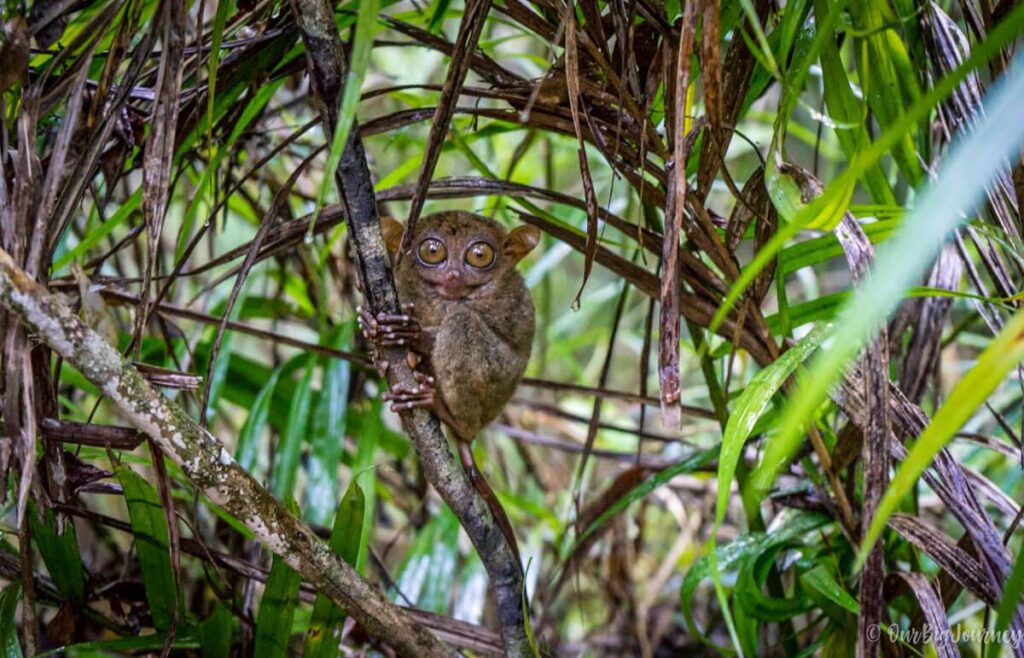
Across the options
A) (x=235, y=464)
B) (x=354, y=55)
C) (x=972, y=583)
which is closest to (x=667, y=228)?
(x=354, y=55)

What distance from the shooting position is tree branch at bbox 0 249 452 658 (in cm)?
147

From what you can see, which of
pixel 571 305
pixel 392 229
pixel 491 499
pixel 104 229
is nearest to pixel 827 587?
pixel 491 499

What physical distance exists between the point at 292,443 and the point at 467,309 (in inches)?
27.7

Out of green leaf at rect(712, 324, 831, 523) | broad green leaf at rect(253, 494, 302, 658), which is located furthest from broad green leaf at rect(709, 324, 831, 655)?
broad green leaf at rect(253, 494, 302, 658)

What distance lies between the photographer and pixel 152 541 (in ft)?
7.31

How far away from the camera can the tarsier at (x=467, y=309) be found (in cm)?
281

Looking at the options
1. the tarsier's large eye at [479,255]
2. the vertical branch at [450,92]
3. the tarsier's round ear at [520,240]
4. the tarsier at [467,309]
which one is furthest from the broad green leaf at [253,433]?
the vertical branch at [450,92]

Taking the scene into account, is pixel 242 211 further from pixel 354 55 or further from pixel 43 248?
pixel 354 55

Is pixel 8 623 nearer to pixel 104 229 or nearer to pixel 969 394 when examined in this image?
pixel 104 229

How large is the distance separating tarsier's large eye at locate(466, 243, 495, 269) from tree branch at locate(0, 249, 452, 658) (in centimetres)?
135

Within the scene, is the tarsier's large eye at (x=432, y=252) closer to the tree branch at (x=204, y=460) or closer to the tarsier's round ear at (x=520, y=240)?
the tarsier's round ear at (x=520, y=240)

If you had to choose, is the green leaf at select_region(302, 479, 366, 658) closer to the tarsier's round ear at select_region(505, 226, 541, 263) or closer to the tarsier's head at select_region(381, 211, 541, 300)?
the tarsier's head at select_region(381, 211, 541, 300)

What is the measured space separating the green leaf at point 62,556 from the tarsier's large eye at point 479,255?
4.71 ft

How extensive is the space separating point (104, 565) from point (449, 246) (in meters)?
1.65
